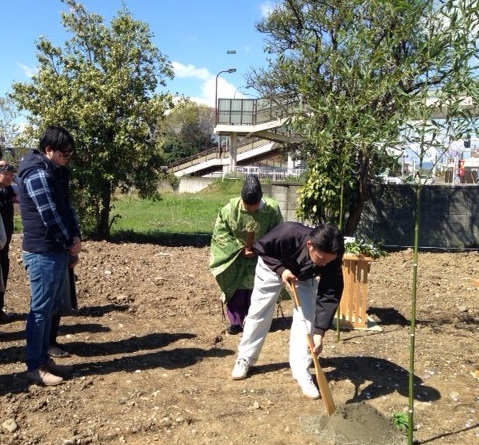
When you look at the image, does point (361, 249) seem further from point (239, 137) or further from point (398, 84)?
point (239, 137)

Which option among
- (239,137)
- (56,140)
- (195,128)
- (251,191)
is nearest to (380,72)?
(251,191)

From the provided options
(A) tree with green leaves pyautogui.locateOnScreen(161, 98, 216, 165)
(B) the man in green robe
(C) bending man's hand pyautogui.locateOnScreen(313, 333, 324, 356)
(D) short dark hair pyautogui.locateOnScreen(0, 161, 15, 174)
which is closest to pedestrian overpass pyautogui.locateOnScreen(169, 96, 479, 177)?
(C) bending man's hand pyautogui.locateOnScreen(313, 333, 324, 356)

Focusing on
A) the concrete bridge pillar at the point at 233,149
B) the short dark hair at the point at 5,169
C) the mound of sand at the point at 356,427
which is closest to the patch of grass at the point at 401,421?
the mound of sand at the point at 356,427

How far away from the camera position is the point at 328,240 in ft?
11.1

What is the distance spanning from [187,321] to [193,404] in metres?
2.15

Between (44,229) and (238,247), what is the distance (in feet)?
6.76

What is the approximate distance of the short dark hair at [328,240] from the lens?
A: 339 cm

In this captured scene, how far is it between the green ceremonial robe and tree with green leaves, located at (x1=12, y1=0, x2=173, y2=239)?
17.2 ft

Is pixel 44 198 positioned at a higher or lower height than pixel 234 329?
higher

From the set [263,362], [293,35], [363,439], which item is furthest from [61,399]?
[293,35]

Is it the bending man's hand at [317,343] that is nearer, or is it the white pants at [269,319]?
the bending man's hand at [317,343]

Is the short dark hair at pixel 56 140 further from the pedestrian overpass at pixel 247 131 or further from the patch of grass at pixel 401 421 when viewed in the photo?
the patch of grass at pixel 401 421

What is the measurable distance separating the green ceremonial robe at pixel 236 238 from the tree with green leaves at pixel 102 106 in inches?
206

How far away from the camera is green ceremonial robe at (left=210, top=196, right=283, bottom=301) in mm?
5164
